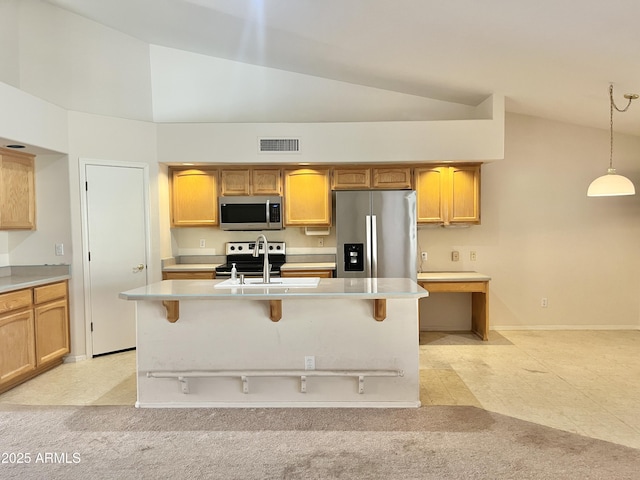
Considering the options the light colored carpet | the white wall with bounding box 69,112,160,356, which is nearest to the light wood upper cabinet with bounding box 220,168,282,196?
the white wall with bounding box 69,112,160,356

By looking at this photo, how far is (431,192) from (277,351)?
9.42ft

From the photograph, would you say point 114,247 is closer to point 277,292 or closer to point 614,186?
point 277,292

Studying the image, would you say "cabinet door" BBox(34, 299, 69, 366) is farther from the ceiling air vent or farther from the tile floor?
the ceiling air vent

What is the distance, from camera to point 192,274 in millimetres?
4934

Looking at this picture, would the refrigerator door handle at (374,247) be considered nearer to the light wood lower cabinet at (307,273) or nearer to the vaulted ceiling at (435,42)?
the light wood lower cabinet at (307,273)

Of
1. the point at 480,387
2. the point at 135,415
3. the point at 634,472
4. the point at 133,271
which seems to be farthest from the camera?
the point at 133,271

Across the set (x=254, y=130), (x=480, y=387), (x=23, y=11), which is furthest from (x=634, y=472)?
(x=23, y=11)

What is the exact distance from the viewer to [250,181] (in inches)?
202

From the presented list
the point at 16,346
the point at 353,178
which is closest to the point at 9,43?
the point at 16,346

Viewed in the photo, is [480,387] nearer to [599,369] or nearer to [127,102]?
[599,369]

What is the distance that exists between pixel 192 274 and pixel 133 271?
623 mm

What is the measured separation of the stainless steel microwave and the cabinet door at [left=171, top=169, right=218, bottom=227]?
14 cm

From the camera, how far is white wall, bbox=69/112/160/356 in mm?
4293

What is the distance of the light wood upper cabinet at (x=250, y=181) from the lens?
5117mm
